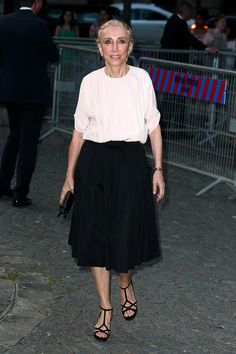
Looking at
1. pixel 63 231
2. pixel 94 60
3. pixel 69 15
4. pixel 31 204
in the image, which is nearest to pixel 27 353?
pixel 63 231

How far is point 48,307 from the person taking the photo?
6.20 metres

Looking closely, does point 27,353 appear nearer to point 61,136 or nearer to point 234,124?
point 234,124

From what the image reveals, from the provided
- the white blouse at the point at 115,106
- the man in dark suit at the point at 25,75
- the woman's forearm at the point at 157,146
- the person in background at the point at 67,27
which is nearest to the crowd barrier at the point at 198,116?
the man in dark suit at the point at 25,75

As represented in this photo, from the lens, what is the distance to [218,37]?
16.0 metres

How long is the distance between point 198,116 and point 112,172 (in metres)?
5.15

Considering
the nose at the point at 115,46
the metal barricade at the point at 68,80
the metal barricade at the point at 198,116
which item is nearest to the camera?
the nose at the point at 115,46

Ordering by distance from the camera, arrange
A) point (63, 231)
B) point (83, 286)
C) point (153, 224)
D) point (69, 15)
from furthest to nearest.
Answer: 1. point (69, 15)
2. point (63, 231)
3. point (83, 286)
4. point (153, 224)

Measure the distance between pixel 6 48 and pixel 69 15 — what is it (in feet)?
35.2

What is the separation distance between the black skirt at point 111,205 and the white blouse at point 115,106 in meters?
0.08

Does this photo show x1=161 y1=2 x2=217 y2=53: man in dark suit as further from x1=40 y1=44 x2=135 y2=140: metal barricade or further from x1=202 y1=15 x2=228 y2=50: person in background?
x1=40 y1=44 x2=135 y2=140: metal barricade

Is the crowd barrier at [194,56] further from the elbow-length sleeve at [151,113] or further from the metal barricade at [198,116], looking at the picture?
the elbow-length sleeve at [151,113]

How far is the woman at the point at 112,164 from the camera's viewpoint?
5555 mm

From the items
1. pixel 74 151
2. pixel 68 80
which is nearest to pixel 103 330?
pixel 74 151

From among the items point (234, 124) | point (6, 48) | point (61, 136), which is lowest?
point (61, 136)
